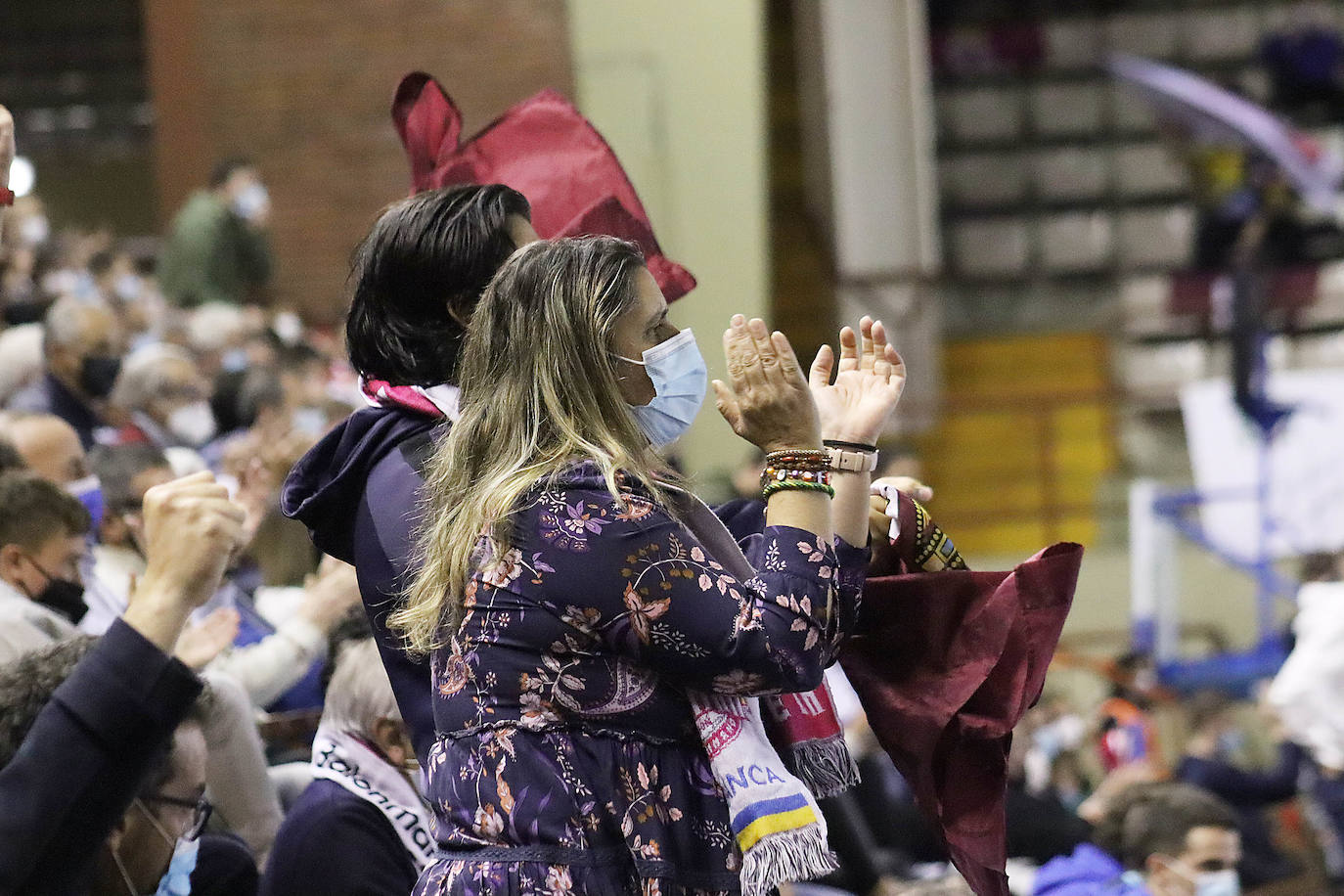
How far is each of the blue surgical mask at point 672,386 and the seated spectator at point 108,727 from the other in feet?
1.46

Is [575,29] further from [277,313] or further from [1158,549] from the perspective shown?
[1158,549]

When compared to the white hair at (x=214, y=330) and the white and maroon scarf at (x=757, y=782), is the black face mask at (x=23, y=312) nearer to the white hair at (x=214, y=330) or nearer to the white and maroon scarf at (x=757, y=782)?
the white hair at (x=214, y=330)

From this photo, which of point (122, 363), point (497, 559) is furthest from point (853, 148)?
point (497, 559)

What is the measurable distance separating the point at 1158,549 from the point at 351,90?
460 centimetres

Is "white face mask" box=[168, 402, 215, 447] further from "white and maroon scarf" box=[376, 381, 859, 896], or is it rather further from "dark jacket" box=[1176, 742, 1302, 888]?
"white and maroon scarf" box=[376, 381, 859, 896]

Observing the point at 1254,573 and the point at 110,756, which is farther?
the point at 1254,573

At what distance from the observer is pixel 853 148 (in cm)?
1074

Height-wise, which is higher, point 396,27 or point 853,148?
point 396,27

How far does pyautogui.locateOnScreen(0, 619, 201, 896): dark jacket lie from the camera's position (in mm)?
1421

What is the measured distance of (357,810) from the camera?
2.31m

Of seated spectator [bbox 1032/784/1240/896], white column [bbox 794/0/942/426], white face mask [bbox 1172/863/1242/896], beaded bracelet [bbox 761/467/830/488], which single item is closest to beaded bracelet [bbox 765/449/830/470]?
beaded bracelet [bbox 761/467/830/488]

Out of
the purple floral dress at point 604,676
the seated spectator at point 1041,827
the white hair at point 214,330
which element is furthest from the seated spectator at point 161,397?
the purple floral dress at point 604,676

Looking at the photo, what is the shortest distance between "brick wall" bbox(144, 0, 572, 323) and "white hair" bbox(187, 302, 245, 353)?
241 cm

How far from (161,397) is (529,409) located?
145 inches
